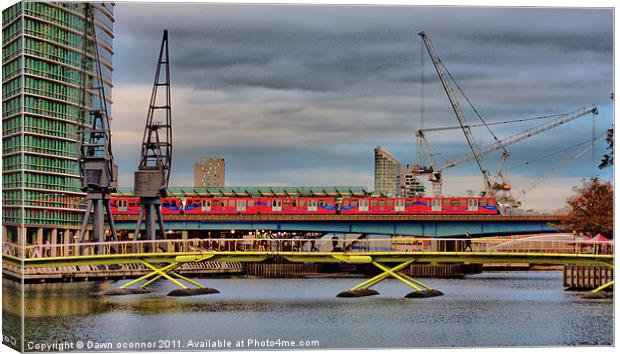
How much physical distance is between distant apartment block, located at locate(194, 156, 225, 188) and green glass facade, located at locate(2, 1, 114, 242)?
404 centimetres

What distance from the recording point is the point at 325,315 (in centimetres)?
4331

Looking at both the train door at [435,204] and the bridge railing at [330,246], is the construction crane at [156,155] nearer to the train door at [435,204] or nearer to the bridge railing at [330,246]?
the bridge railing at [330,246]

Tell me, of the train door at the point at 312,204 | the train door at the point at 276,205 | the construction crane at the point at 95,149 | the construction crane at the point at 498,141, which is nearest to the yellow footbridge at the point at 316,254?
the construction crane at the point at 95,149

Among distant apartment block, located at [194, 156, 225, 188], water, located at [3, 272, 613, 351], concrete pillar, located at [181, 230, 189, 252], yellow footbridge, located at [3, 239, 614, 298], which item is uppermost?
distant apartment block, located at [194, 156, 225, 188]

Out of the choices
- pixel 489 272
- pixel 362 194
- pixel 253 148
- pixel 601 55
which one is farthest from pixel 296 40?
pixel 489 272

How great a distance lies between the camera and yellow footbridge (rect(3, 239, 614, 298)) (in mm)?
46250

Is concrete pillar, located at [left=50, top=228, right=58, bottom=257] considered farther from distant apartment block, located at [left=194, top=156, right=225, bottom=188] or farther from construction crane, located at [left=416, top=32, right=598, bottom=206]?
construction crane, located at [left=416, top=32, right=598, bottom=206]

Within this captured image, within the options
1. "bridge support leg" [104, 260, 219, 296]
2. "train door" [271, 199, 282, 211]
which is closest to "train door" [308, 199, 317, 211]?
"train door" [271, 199, 282, 211]

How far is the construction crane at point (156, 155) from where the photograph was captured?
4259cm

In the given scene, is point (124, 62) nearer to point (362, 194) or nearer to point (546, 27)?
point (362, 194)

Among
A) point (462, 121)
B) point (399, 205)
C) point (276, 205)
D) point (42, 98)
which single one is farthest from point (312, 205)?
point (42, 98)

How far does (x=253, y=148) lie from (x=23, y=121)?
25.3 feet

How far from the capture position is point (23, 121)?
137 ft

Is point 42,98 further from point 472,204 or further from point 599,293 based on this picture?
point 599,293
